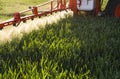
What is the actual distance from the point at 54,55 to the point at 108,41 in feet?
4.60

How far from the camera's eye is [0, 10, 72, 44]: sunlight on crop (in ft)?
24.5

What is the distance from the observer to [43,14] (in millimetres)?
10727

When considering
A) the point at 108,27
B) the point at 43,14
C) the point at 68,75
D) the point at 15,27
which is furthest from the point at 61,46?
the point at 43,14

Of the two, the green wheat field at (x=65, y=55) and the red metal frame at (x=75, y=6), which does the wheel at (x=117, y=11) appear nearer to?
the red metal frame at (x=75, y=6)

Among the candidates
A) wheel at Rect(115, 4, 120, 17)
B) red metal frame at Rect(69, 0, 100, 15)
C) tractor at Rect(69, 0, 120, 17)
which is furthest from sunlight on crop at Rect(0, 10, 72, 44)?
wheel at Rect(115, 4, 120, 17)

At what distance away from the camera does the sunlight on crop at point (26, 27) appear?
7476 millimetres

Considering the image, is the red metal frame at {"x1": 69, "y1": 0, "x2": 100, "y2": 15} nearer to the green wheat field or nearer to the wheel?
the wheel

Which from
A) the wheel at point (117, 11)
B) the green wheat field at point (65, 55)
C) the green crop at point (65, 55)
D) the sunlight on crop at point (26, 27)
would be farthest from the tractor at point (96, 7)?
the green crop at point (65, 55)

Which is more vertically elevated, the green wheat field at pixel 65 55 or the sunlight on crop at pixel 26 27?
the green wheat field at pixel 65 55

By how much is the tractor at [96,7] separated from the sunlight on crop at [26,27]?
1.62 ft

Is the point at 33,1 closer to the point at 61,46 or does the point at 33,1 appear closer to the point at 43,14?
the point at 43,14

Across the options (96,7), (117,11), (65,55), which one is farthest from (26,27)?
(65,55)

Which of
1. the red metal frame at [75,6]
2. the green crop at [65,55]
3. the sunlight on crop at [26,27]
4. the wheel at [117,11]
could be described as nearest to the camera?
the green crop at [65,55]

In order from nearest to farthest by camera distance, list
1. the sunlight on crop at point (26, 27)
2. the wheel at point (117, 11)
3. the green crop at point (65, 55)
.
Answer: the green crop at point (65, 55), the sunlight on crop at point (26, 27), the wheel at point (117, 11)
